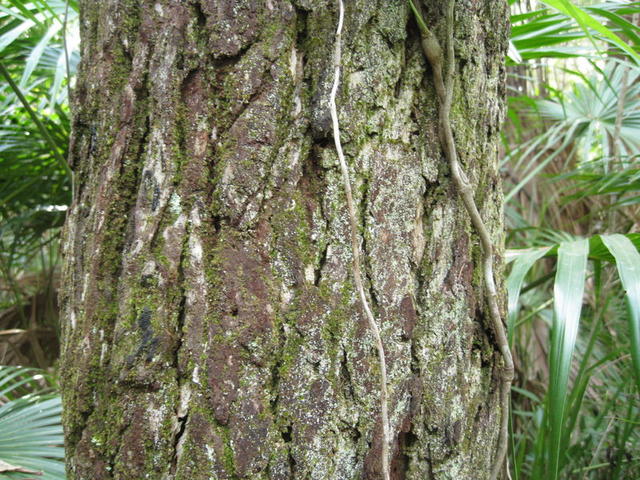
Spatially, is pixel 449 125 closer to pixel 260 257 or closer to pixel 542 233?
pixel 260 257

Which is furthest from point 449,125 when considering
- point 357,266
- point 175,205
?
point 175,205

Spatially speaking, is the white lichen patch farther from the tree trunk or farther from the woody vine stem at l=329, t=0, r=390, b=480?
the woody vine stem at l=329, t=0, r=390, b=480

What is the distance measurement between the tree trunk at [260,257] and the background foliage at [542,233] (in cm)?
23

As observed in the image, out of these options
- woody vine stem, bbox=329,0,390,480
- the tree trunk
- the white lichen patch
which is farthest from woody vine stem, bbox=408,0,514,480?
the white lichen patch

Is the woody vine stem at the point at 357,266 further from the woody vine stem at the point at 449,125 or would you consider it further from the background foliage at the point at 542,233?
the background foliage at the point at 542,233

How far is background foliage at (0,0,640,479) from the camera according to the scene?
2.91 ft

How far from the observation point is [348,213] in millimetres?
555

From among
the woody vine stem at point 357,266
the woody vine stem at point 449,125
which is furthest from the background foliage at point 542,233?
A: the woody vine stem at point 357,266

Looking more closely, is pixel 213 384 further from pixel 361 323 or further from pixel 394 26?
pixel 394 26

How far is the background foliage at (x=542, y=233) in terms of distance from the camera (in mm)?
888

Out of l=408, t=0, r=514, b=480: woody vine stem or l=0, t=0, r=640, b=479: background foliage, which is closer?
l=408, t=0, r=514, b=480: woody vine stem

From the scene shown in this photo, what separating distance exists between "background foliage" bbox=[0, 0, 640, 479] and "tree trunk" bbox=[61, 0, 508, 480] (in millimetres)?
233

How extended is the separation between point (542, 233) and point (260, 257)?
144 cm

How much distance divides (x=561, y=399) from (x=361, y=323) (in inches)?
11.2
